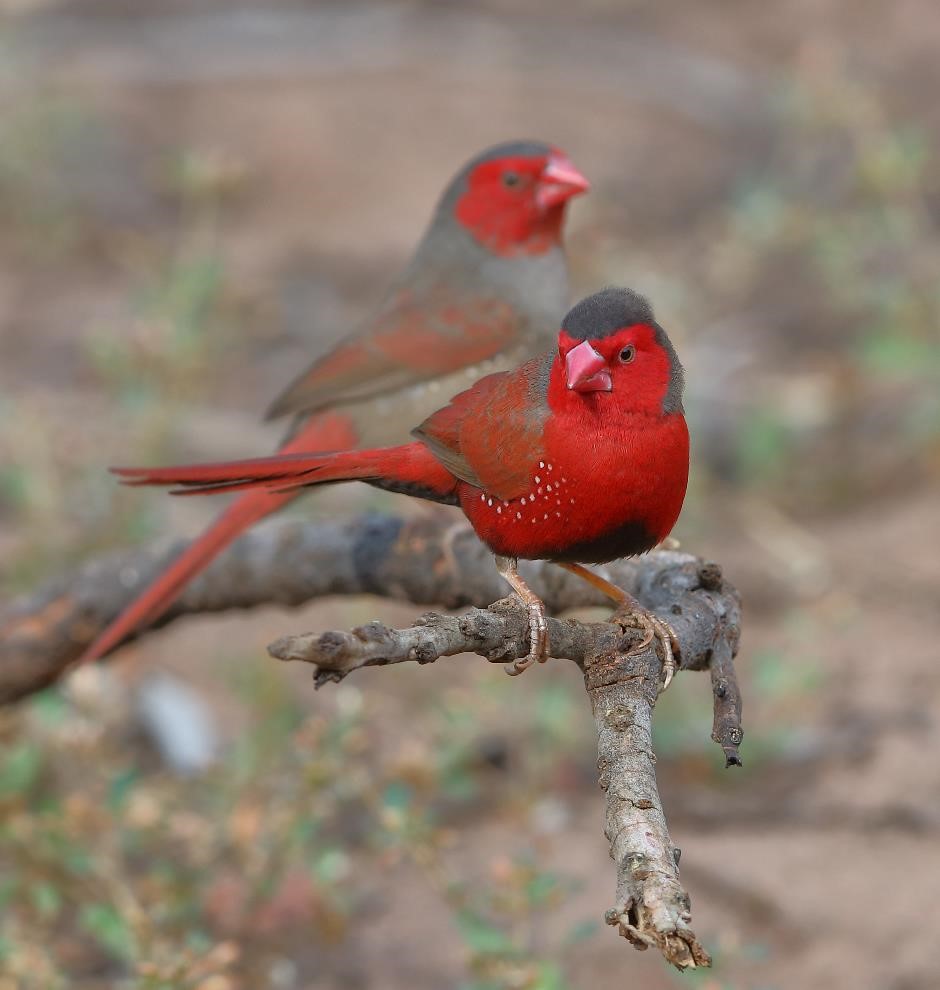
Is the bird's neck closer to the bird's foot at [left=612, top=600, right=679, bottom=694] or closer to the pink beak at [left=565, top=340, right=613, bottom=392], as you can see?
the pink beak at [left=565, top=340, right=613, bottom=392]

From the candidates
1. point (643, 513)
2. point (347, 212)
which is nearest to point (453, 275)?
point (643, 513)

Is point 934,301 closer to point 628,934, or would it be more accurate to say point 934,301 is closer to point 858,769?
point 858,769

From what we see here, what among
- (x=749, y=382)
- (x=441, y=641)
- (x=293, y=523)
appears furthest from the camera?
(x=749, y=382)

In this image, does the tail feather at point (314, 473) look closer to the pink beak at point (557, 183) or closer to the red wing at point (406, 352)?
the red wing at point (406, 352)

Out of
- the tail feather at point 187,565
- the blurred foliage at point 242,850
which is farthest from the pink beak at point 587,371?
the blurred foliage at point 242,850

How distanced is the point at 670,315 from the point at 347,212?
3.31 meters

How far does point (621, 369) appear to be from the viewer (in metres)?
2.45

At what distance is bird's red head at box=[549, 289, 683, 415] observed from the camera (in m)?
2.43

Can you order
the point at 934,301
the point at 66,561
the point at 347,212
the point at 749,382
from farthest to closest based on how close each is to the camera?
the point at 347,212, the point at 749,382, the point at 934,301, the point at 66,561

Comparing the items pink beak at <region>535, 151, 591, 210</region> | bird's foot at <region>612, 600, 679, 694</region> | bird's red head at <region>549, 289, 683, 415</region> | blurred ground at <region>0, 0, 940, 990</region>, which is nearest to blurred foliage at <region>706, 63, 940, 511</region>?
blurred ground at <region>0, 0, 940, 990</region>

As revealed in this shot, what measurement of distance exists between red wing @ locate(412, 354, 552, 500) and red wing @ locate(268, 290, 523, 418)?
966 millimetres

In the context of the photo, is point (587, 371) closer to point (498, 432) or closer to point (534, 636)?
point (498, 432)

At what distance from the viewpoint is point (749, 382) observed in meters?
6.93

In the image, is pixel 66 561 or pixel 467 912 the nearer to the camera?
Answer: pixel 467 912
